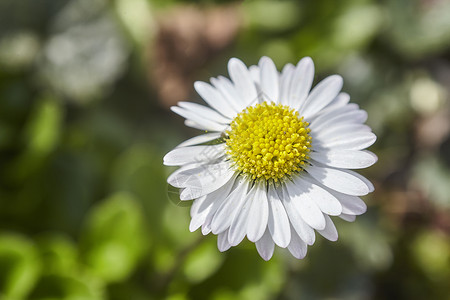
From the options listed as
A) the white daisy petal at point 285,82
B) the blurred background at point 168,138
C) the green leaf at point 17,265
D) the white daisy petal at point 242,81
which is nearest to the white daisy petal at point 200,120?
the white daisy petal at point 242,81

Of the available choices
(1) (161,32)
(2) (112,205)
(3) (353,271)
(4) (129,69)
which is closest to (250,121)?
(2) (112,205)

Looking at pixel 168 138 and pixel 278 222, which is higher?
pixel 168 138

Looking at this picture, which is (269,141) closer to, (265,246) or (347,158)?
(347,158)

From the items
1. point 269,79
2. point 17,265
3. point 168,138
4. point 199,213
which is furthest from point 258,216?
point 168,138

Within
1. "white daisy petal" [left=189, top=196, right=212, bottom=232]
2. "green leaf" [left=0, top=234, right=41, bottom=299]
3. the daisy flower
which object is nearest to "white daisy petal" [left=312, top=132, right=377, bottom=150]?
the daisy flower

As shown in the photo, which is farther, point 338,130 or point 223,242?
point 338,130

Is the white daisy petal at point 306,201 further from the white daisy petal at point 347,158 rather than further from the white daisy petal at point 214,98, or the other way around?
the white daisy petal at point 214,98
